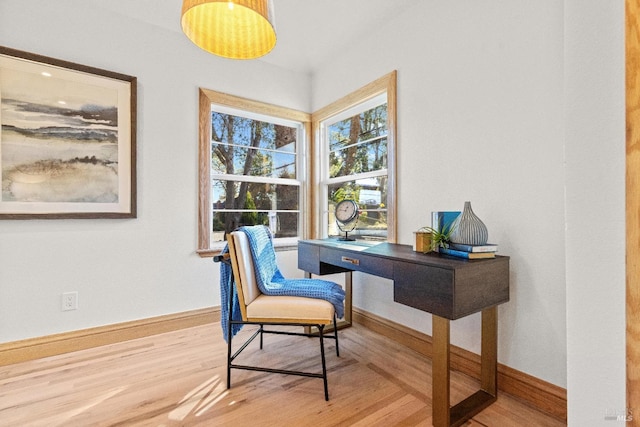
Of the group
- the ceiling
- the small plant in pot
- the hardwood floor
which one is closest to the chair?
the hardwood floor

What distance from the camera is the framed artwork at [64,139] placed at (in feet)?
6.35

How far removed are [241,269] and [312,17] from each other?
6.35ft

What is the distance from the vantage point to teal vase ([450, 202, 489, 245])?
1.53 m

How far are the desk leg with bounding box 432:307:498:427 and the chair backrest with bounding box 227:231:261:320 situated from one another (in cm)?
98

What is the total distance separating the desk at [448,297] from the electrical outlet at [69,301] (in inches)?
79.8

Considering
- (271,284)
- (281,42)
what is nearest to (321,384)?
(271,284)

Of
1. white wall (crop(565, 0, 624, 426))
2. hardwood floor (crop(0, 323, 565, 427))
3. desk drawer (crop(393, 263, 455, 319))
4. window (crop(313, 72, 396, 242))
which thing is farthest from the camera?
window (crop(313, 72, 396, 242))

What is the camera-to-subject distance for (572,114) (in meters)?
0.59

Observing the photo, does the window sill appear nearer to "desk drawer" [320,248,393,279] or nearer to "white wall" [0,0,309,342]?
"white wall" [0,0,309,342]

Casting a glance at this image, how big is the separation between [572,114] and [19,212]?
277 cm

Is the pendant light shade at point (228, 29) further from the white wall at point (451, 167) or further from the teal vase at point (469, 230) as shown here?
the teal vase at point (469, 230)

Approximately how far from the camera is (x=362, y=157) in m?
2.68

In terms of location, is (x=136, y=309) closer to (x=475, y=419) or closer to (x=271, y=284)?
(x=271, y=284)

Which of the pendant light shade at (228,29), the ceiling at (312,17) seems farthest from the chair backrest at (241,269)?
the ceiling at (312,17)
